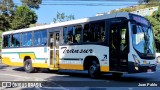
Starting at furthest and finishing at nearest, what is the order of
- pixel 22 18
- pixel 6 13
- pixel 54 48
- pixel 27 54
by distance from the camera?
1. pixel 6 13
2. pixel 22 18
3. pixel 27 54
4. pixel 54 48

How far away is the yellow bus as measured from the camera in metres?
15.5

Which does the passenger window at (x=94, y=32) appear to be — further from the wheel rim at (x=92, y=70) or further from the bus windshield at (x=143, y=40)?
the bus windshield at (x=143, y=40)

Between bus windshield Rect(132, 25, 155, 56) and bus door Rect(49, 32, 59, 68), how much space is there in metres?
5.62

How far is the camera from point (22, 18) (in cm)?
6944

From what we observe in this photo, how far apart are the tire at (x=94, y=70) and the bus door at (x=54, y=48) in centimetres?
312

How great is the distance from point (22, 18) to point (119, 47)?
55606mm

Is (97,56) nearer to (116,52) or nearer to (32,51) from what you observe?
(116,52)

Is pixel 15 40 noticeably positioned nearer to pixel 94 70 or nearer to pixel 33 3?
pixel 94 70

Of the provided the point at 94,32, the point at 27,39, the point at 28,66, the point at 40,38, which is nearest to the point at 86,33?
the point at 94,32

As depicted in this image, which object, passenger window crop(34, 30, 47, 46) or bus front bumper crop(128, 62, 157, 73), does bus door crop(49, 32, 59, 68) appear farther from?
bus front bumper crop(128, 62, 157, 73)

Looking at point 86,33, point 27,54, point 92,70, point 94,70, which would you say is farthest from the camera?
point 27,54

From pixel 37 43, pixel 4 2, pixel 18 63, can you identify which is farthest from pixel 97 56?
pixel 4 2

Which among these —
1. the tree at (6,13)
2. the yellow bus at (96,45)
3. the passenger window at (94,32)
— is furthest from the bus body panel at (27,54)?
the tree at (6,13)

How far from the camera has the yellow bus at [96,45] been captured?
51.0ft
